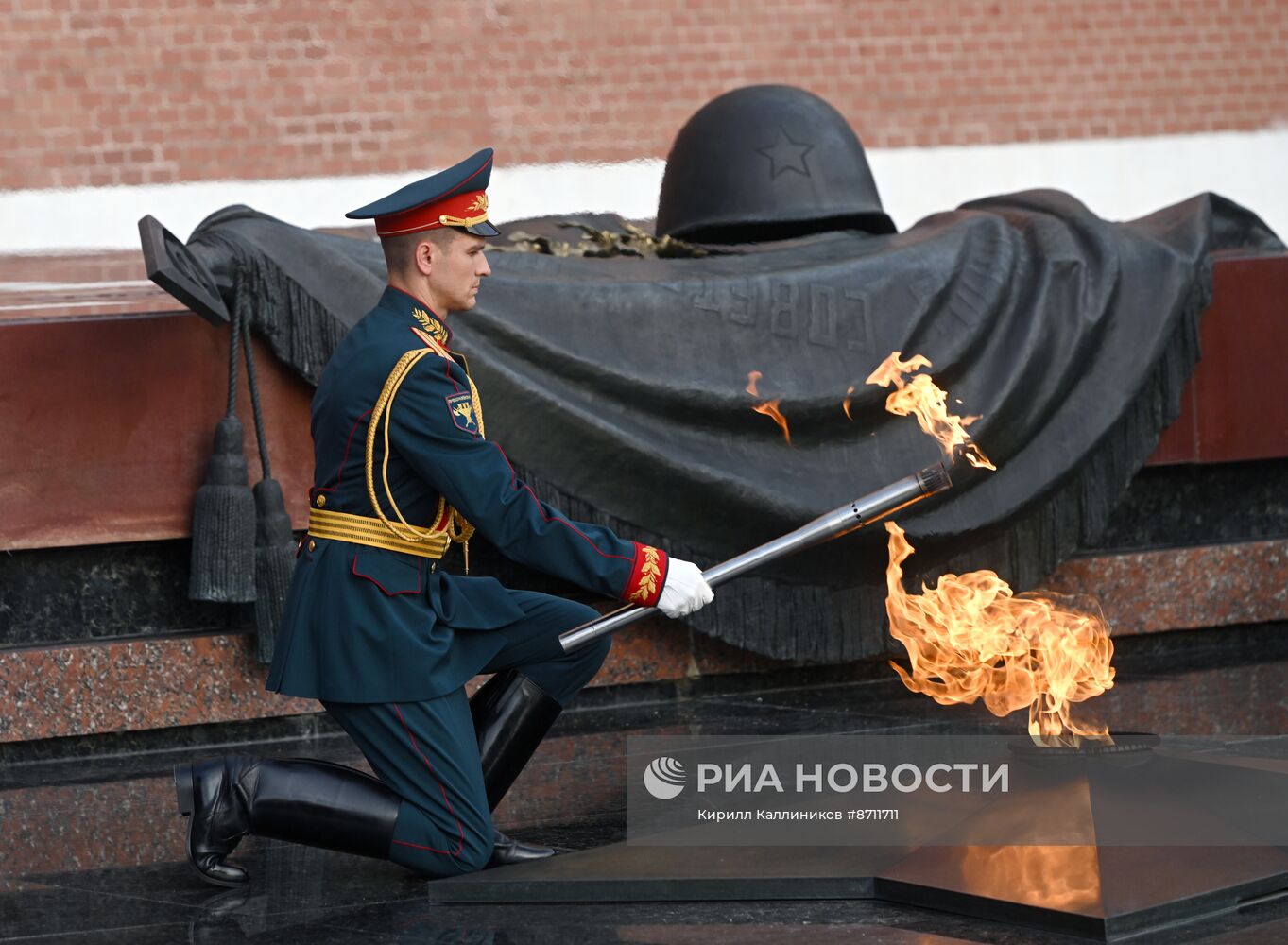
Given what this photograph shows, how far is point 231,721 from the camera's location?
4449 mm

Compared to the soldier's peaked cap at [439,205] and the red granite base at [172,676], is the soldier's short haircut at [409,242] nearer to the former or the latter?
the soldier's peaked cap at [439,205]

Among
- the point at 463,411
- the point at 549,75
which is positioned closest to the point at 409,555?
the point at 463,411

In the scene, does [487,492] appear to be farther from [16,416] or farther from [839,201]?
[839,201]

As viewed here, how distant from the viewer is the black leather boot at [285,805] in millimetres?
2877

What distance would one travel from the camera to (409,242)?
3025 mm

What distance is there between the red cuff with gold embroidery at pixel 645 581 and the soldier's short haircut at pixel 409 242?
0.62 m

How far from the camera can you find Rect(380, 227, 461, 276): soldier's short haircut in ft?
9.91

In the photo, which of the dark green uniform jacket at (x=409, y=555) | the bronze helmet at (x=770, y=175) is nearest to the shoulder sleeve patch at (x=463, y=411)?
the dark green uniform jacket at (x=409, y=555)

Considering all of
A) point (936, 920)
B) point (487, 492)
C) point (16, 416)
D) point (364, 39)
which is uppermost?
point (364, 39)

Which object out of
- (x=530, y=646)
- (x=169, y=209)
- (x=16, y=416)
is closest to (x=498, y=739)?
(x=530, y=646)

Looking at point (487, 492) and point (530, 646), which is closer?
point (487, 492)

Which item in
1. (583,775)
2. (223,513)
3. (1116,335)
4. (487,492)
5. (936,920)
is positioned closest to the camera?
(936,920)

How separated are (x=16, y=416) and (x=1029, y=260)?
9.44ft

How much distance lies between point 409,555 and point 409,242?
531 millimetres
